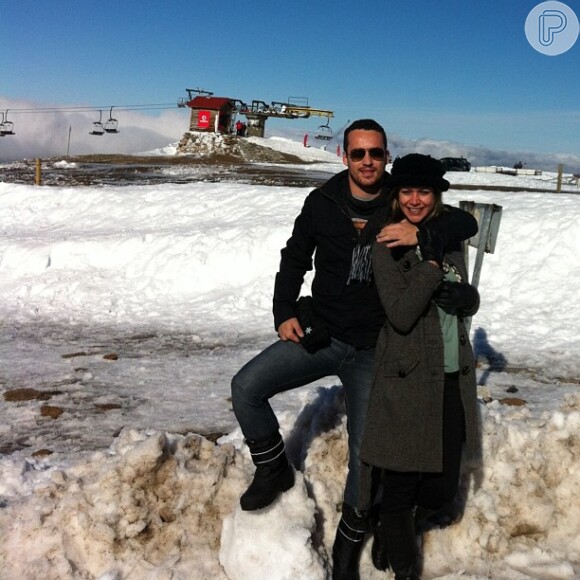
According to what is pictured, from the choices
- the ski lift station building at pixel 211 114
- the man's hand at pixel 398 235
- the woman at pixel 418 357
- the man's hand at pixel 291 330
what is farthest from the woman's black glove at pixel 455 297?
the ski lift station building at pixel 211 114

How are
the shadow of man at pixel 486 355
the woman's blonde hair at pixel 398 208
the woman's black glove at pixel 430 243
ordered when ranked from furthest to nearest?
the shadow of man at pixel 486 355, the woman's blonde hair at pixel 398 208, the woman's black glove at pixel 430 243

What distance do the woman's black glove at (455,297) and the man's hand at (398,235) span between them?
258mm

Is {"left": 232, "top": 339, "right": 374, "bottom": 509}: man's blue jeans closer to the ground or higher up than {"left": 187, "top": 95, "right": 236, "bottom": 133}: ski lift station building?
closer to the ground

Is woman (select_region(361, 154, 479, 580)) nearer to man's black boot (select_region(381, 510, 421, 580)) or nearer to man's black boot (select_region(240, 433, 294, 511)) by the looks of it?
man's black boot (select_region(381, 510, 421, 580))

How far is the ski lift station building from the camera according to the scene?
51.0 metres

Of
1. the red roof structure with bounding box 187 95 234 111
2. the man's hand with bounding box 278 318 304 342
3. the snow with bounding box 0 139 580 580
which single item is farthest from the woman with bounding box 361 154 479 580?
the red roof structure with bounding box 187 95 234 111

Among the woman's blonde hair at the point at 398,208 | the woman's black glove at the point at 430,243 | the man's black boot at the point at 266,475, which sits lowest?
the man's black boot at the point at 266,475

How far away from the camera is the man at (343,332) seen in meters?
3.23

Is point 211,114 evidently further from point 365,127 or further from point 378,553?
point 378,553

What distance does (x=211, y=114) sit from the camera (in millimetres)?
51062

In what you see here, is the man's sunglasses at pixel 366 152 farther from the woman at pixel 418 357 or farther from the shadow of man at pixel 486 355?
the shadow of man at pixel 486 355

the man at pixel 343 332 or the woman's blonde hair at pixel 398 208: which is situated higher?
the woman's blonde hair at pixel 398 208

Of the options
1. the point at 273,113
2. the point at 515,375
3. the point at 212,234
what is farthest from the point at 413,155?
the point at 273,113

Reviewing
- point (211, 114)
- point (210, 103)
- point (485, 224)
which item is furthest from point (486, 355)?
point (210, 103)
